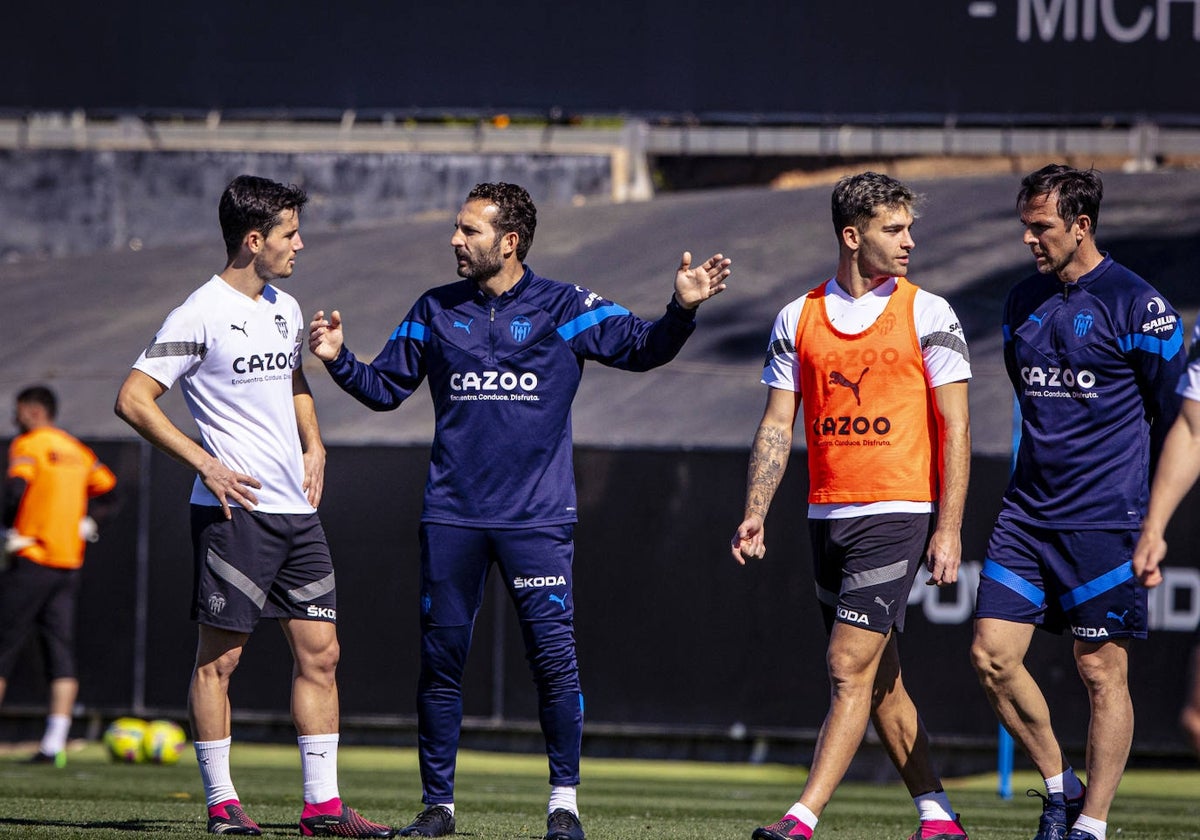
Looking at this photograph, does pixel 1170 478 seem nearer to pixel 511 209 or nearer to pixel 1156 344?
pixel 1156 344

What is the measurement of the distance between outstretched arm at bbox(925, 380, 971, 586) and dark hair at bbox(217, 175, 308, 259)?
2.44m

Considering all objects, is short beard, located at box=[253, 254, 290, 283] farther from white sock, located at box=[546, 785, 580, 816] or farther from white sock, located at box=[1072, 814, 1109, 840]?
white sock, located at box=[1072, 814, 1109, 840]

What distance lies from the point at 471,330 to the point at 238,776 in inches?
198

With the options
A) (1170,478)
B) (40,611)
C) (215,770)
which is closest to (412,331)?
(215,770)

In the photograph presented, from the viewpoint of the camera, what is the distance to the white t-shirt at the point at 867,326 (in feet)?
19.7

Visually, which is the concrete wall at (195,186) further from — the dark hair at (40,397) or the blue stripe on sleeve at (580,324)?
the blue stripe on sleeve at (580,324)

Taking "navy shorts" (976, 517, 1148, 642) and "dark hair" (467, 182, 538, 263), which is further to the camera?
"dark hair" (467, 182, 538, 263)

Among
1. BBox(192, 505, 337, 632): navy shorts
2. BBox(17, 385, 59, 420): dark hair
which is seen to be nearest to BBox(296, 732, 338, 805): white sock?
BBox(192, 505, 337, 632): navy shorts

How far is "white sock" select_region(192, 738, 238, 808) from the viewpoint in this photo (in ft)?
20.6

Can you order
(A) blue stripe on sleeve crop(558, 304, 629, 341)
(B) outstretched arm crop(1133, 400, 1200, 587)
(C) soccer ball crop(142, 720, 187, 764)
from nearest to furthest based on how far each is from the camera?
1. (B) outstretched arm crop(1133, 400, 1200, 587)
2. (A) blue stripe on sleeve crop(558, 304, 629, 341)
3. (C) soccer ball crop(142, 720, 187, 764)

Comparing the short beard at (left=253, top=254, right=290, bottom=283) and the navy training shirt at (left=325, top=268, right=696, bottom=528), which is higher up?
the short beard at (left=253, top=254, right=290, bottom=283)

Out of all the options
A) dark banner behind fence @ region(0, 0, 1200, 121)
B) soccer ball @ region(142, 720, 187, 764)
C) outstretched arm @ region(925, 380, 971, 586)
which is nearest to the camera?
outstretched arm @ region(925, 380, 971, 586)

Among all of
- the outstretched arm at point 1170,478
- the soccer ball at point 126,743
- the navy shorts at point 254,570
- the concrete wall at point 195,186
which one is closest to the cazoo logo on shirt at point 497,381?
the navy shorts at point 254,570

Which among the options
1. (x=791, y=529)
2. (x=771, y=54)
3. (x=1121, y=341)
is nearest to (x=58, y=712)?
(x=791, y=529)
